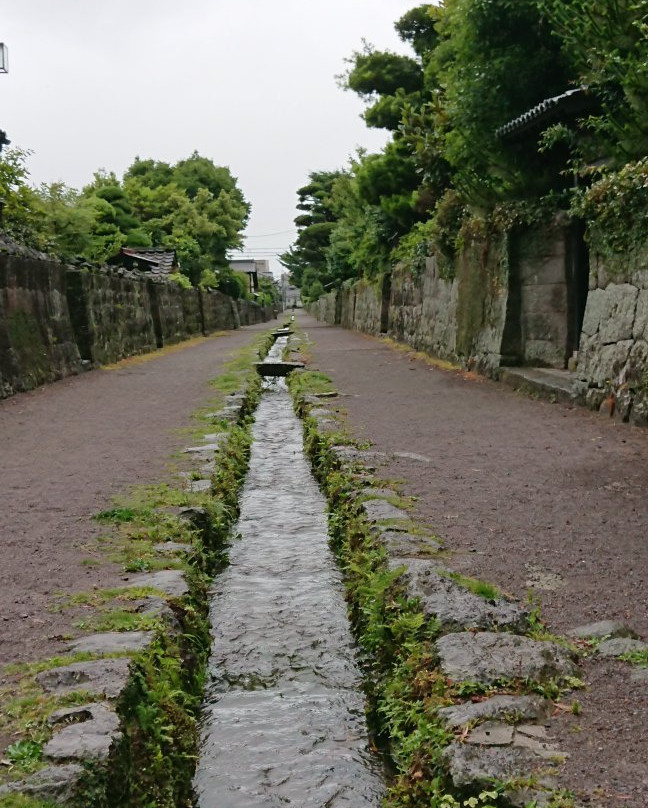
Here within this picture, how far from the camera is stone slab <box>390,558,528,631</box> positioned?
10.2ft

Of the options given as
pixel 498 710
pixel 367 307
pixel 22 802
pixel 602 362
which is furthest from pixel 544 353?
pixel 367 307

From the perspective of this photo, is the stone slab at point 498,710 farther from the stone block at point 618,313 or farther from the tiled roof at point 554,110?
the tiled roof at point 554,110

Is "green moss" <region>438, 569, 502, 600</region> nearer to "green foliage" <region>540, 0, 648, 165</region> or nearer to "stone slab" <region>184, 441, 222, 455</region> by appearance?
"stone slab" <region>184, 441, 222, 455</region>

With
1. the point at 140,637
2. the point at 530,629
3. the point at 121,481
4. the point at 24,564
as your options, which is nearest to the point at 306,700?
the point at 140,637

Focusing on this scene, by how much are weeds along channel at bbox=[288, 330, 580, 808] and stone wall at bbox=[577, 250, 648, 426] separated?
154 inches

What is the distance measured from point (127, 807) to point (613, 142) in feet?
32.7

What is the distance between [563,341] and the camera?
10680 mm

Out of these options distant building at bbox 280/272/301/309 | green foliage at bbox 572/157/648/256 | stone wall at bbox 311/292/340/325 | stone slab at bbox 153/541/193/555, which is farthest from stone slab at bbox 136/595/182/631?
distant building at bbox 280/272/301/309

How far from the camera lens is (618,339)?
791 centimetres

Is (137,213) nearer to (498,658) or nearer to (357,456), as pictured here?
(357,456)

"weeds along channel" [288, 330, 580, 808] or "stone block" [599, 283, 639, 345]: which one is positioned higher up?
"stone block" [599, 283, 639, 345]

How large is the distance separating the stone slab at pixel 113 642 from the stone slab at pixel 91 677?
121 mm

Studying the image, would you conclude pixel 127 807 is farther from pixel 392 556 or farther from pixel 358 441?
pixel 358 441

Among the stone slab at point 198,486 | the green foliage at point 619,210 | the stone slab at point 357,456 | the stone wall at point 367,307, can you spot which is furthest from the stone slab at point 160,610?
the stone wall at point 367,307
